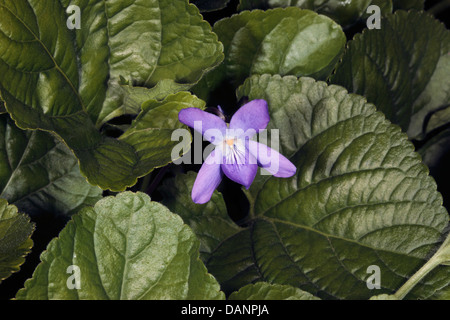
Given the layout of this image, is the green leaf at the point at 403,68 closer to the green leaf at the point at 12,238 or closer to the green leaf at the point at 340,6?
the green leaf at the point at 340,6

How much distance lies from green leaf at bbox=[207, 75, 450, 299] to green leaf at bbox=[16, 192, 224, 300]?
0.53 feet

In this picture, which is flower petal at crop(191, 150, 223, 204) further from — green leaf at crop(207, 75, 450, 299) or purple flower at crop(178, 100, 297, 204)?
green leaf at crop(207, 75, 450, 299)

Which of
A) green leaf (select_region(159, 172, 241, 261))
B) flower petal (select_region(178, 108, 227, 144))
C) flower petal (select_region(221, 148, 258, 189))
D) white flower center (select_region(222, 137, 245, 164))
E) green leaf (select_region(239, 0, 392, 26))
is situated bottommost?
green leaf (select_region(159, 172, 241, 261))

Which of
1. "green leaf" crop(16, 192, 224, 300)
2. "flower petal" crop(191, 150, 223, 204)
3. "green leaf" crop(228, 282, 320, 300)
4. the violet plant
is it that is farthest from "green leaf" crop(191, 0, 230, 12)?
"green leaf" crop(228, 282, 320, 300)

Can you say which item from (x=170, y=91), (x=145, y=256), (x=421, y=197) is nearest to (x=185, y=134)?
(x=170, y=91)

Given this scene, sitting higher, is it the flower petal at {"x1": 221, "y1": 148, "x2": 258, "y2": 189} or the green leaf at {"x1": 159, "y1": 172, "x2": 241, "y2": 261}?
A: the flower petal at {"x1": 221, "y1": 148, "x2": 258, "y2": 189}

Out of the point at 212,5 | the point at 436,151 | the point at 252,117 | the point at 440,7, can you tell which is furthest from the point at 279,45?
the point at 440,7

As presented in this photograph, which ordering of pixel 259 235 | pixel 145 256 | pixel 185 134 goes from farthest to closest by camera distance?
pixel 259 235 < pixel 185 134 < pixel 145 256

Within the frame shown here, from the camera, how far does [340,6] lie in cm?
119

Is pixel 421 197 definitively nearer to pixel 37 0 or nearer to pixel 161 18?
pixel 161 18

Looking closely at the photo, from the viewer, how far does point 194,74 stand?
982mm

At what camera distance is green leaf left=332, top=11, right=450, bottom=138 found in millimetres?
1091

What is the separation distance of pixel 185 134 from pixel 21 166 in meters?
0.35

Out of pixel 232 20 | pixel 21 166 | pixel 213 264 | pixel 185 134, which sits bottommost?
pixel 213 264
